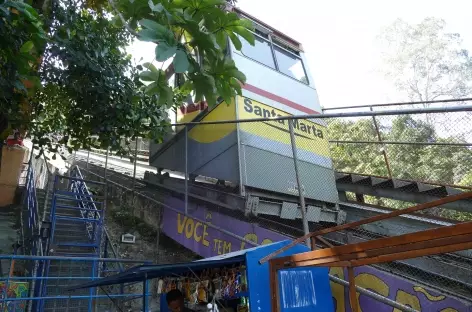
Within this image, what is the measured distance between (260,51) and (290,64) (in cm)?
103

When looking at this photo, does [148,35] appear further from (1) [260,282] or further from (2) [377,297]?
(2) [377,297]

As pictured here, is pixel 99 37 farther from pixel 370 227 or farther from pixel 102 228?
pixel 370 227

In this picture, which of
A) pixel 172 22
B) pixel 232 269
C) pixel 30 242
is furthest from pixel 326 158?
pixel 30 242

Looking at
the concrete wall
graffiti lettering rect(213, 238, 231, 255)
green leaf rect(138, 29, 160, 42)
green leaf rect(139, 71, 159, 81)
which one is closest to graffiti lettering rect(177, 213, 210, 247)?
graffiti lettering rect(213, 238, 231, 255)

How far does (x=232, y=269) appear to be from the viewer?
361 cm

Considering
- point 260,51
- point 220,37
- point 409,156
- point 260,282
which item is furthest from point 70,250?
point 409,156

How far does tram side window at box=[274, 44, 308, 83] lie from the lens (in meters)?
8.07

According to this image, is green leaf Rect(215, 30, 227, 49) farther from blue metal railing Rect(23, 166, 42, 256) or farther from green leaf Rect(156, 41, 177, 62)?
blue metal railing Rect(23, 166, 42, 256)

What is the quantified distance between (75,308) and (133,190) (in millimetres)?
2863

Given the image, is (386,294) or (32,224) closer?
(386,294)

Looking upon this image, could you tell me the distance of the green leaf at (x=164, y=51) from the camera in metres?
2.33

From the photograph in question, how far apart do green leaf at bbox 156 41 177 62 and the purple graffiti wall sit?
317 centimetres

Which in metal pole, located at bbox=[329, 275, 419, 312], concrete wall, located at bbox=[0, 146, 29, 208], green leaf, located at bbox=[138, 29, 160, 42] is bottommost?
metal pole, located at bbox=[329, 275, 419, 312]

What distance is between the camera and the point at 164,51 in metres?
2.37
